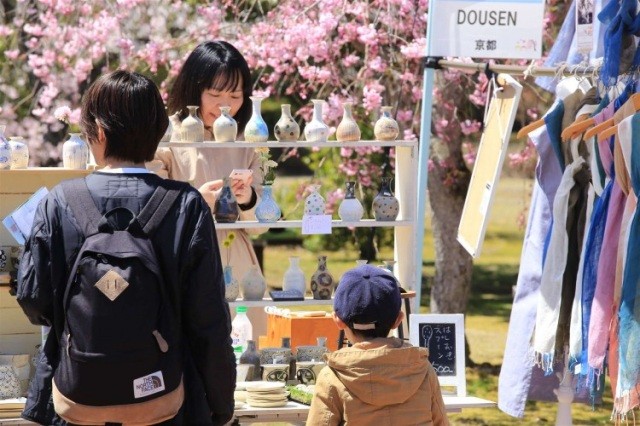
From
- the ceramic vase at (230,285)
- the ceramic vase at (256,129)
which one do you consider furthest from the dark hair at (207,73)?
the ceramic vase at (230,285)

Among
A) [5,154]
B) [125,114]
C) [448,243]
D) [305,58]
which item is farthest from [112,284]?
[448,243]

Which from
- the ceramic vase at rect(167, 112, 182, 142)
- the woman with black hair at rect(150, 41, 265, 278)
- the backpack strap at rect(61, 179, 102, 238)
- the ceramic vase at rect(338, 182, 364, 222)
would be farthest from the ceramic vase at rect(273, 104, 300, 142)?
the backpack strap at rect(61, 179, 102, 238)

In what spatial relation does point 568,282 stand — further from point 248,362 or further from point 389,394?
point 389,394

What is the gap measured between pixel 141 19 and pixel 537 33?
3.69m

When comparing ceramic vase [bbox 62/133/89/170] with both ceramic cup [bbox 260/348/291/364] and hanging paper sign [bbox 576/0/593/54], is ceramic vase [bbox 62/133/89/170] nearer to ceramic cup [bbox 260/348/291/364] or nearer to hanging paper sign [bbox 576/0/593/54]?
ceramic cup [bbox 260/348/291/364]

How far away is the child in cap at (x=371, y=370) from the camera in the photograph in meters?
3.11

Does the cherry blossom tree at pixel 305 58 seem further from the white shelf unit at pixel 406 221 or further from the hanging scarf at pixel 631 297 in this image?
the hanging scarf at pixel 631 297

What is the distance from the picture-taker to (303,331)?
182 inches

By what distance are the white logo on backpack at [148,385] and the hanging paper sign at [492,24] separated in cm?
263

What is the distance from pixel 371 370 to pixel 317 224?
1.45 meters

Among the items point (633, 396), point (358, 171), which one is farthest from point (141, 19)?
point (633, 396)

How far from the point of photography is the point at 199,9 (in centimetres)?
749

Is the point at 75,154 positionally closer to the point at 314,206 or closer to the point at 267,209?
the point at 267,209

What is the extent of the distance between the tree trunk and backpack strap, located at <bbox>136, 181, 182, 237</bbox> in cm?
522
